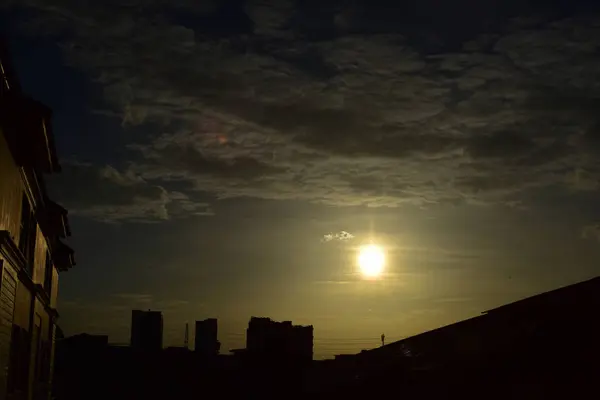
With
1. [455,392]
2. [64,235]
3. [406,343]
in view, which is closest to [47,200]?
[64,235]

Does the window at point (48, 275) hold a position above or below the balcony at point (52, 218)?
below

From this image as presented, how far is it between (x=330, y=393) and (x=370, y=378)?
6.53 ft

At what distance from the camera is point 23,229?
18594 millimetres

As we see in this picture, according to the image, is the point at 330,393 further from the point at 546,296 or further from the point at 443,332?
the point at 546,296

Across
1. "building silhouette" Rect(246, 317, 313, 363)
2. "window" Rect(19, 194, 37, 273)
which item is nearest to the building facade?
"window" Rect(19, 194, 37, 273)

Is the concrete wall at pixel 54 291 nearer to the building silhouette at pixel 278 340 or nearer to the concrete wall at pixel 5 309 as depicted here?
the concrete wall at pixel 5 309

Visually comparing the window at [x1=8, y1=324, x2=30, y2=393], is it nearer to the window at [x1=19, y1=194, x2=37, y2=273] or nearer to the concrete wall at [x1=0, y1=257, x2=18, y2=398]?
the window at [x1=19, y1=194, x2=37, y2=273]

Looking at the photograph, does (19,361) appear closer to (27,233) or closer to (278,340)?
(27,233)

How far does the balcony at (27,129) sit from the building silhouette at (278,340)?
89.3 feet

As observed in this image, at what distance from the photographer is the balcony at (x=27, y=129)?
42.7 feet

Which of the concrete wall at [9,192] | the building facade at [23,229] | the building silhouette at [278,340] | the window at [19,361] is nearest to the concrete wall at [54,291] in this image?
the building facade at [23,229]

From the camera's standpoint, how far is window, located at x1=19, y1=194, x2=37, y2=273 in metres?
18.1

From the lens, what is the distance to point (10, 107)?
13.0 meters

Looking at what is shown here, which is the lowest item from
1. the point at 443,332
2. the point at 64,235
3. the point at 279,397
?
the point at 279,397
